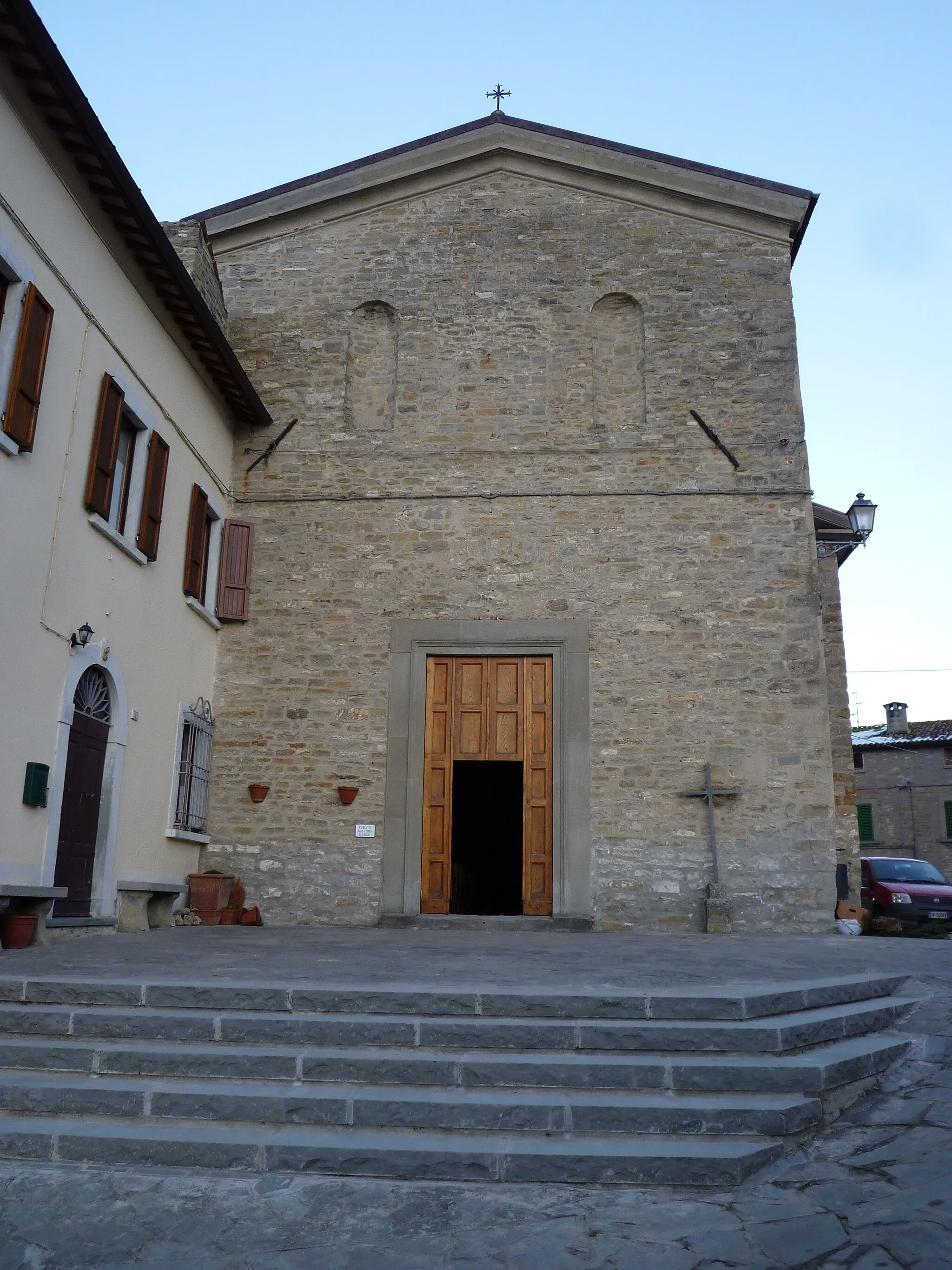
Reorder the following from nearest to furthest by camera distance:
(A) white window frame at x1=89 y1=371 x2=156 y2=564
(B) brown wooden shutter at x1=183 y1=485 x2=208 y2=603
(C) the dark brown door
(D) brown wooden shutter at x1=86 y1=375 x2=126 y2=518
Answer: (C) the dark brown door < (D) brown wooden shutter at x1=86 y1=375 x2=126 y2=518 < (A) white window frame at x1=89 y1=371 x2=156 y2=564 < (B) brown wooden shutter at x1=183 y1=485 x2=208 y2=603

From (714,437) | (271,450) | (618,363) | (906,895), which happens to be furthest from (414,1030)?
(906,895)

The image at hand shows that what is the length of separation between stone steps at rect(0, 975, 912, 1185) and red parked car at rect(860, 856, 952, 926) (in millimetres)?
9729

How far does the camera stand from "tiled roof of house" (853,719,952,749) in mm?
31219

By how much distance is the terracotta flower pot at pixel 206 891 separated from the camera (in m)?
10.7

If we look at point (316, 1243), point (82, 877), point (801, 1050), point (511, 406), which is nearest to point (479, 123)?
point (511, 406)

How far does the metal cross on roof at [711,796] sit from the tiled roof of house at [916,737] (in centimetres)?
2144

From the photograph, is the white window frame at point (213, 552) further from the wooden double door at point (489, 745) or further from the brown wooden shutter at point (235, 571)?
the wooden double door at point (489, 745)

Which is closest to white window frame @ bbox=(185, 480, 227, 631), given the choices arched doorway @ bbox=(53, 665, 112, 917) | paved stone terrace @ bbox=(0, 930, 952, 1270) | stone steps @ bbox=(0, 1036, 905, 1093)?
arched doorway @ bbox=(53, 665, 112, 917)

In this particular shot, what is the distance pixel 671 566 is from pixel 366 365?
4.42m

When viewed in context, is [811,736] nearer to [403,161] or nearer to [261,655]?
[261,655]

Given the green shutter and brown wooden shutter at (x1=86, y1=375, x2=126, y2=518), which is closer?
brown wooden shutter at (x1=86, y1=375, x2=126, y2=518)

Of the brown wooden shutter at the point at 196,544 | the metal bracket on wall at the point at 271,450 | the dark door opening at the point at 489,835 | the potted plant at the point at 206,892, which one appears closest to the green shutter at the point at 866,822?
the dark door opening at the point at 489,835

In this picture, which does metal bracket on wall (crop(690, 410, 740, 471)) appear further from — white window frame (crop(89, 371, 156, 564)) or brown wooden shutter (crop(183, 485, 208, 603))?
white window frame (crop(89, 371, 156, 564))

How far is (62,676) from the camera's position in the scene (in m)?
8.38
